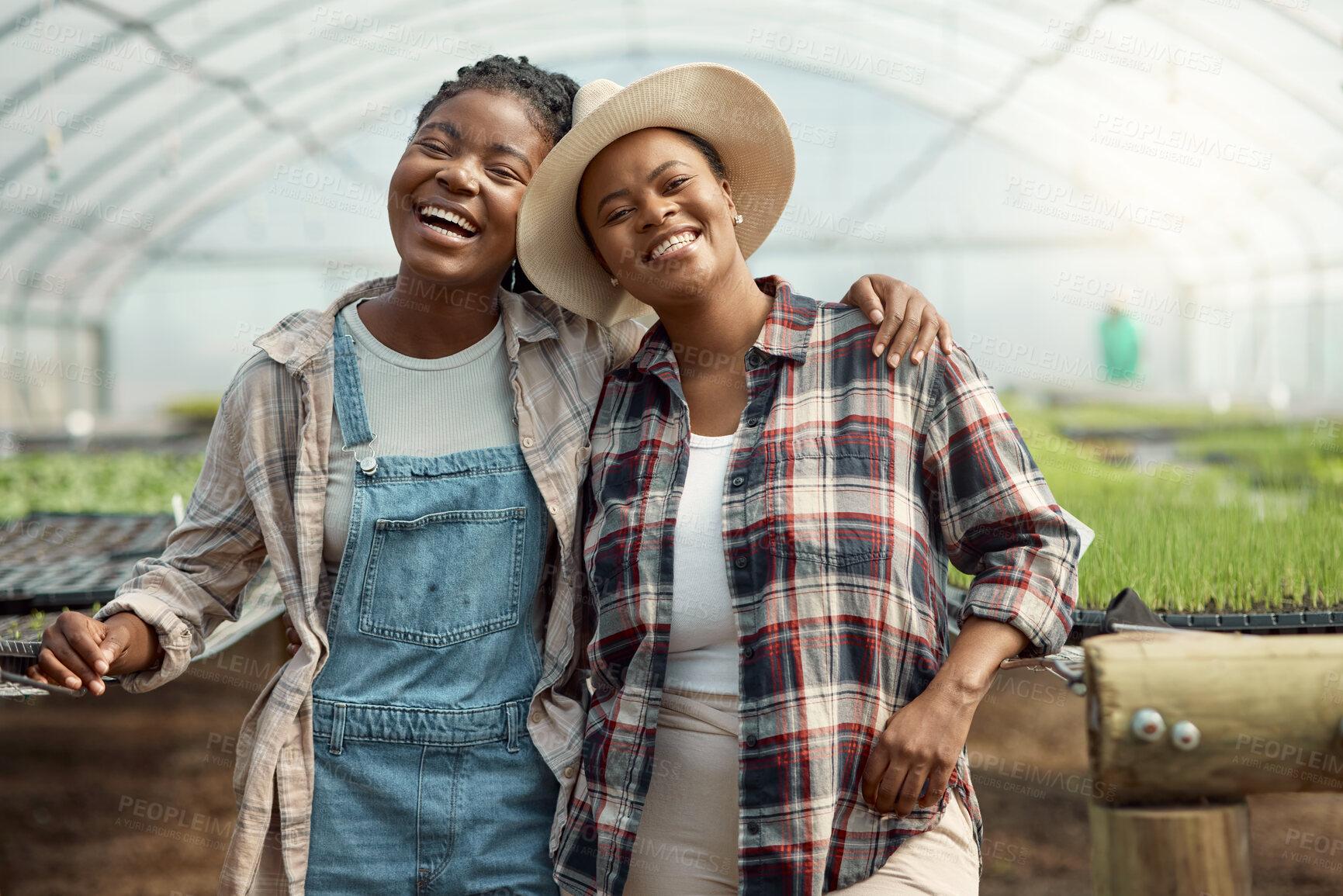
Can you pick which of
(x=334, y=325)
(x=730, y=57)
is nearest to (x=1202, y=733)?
(x=334, y=325)

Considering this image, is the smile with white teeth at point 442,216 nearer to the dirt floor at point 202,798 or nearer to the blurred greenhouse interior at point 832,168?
the dirt floor at point 202,798

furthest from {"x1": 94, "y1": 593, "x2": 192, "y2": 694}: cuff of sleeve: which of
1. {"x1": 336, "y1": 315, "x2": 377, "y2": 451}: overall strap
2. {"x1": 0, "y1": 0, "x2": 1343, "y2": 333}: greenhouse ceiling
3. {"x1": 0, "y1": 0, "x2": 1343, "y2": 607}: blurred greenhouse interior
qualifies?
{"x1": 0, "y1": 0, "x2": 1343, "y2": 333}: greenhouse ceiling

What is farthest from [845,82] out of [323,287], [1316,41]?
[323,287]

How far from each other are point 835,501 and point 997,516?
0.80 feet

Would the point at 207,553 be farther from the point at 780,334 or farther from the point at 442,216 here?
the point at 780,334

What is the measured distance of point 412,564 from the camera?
178 cm

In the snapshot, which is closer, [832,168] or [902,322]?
[902,322]

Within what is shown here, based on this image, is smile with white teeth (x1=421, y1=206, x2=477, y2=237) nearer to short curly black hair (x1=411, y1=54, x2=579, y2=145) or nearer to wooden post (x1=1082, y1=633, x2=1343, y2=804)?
short curly black hair (x1=411, y1=54, x2=579, y2=145)

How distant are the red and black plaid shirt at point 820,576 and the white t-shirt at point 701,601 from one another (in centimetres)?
3

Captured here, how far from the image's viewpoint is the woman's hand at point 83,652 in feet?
5.47

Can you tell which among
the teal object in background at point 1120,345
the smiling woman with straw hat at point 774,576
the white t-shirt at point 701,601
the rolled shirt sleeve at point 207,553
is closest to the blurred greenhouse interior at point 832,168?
the teal object in background at point 1120,345

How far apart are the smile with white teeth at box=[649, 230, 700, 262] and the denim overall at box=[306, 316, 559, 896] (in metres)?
0.45

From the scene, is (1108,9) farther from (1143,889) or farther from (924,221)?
(1143,889)

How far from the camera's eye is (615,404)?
6.31 ft
